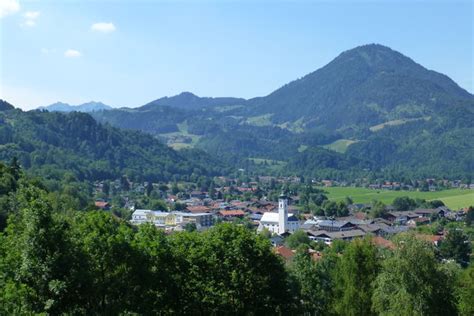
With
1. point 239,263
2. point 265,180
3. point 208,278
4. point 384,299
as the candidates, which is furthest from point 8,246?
point 265,180

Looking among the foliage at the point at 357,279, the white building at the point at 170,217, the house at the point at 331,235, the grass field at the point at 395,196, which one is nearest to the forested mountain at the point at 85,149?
the white building at the point at 170,217

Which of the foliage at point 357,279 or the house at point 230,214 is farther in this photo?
the house at point 230,214

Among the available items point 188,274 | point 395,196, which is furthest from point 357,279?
point 395,196

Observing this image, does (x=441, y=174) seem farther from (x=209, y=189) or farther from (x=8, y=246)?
(x=8, y=246)

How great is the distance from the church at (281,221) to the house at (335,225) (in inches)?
156

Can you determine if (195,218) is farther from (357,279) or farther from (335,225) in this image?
(357,279)

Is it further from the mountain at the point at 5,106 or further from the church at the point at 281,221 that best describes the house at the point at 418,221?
the mountain at the point at 5,106

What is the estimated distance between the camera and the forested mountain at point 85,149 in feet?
418

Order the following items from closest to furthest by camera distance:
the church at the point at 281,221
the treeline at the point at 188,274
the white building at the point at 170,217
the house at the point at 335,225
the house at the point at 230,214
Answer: the treeline at the point at 188,274, the house at the point at 335,225, the church at the point at 281,221, the white building at the point at 170,217, the house at the point at 230,214

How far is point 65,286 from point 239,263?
25.2ft

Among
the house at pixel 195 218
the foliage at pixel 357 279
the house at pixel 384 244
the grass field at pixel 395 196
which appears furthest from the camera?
the grass field at pixel 395 196

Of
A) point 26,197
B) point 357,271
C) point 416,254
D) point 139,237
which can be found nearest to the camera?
point 26,197

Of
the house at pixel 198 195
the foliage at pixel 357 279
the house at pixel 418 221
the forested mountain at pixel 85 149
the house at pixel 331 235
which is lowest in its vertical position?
the house at pixel 418 221

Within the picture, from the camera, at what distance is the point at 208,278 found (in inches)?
733
